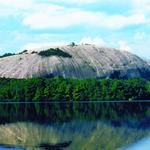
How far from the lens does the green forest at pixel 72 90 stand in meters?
107

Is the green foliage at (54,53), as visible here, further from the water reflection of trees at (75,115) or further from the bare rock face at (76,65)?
the water reflection of trees at (75,115)

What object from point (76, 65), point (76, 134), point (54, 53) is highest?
point (54, 53)

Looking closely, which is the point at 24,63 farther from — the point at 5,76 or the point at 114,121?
the point at 114,121

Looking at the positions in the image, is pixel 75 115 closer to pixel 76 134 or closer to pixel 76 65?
pixel 76 134

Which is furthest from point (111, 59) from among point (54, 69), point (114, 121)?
point (114, 121)

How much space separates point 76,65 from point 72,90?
57.5ft

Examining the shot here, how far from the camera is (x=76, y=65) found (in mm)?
123438

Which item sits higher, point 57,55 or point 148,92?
point 57,55

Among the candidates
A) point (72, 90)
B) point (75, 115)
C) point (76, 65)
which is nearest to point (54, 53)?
point (76, 65)

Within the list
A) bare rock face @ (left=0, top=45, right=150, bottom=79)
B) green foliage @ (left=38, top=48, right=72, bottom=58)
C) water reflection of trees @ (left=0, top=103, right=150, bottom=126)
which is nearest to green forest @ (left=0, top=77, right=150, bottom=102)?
bare rock face @ (left=0, top=45, right=150, bottom=79)

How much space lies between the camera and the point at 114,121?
177ft

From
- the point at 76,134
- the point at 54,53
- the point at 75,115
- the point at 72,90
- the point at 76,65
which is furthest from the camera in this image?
the point at 54,53

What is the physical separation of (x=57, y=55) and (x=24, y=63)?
30.9 ft

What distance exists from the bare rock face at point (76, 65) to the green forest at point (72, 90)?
11.3 metres
